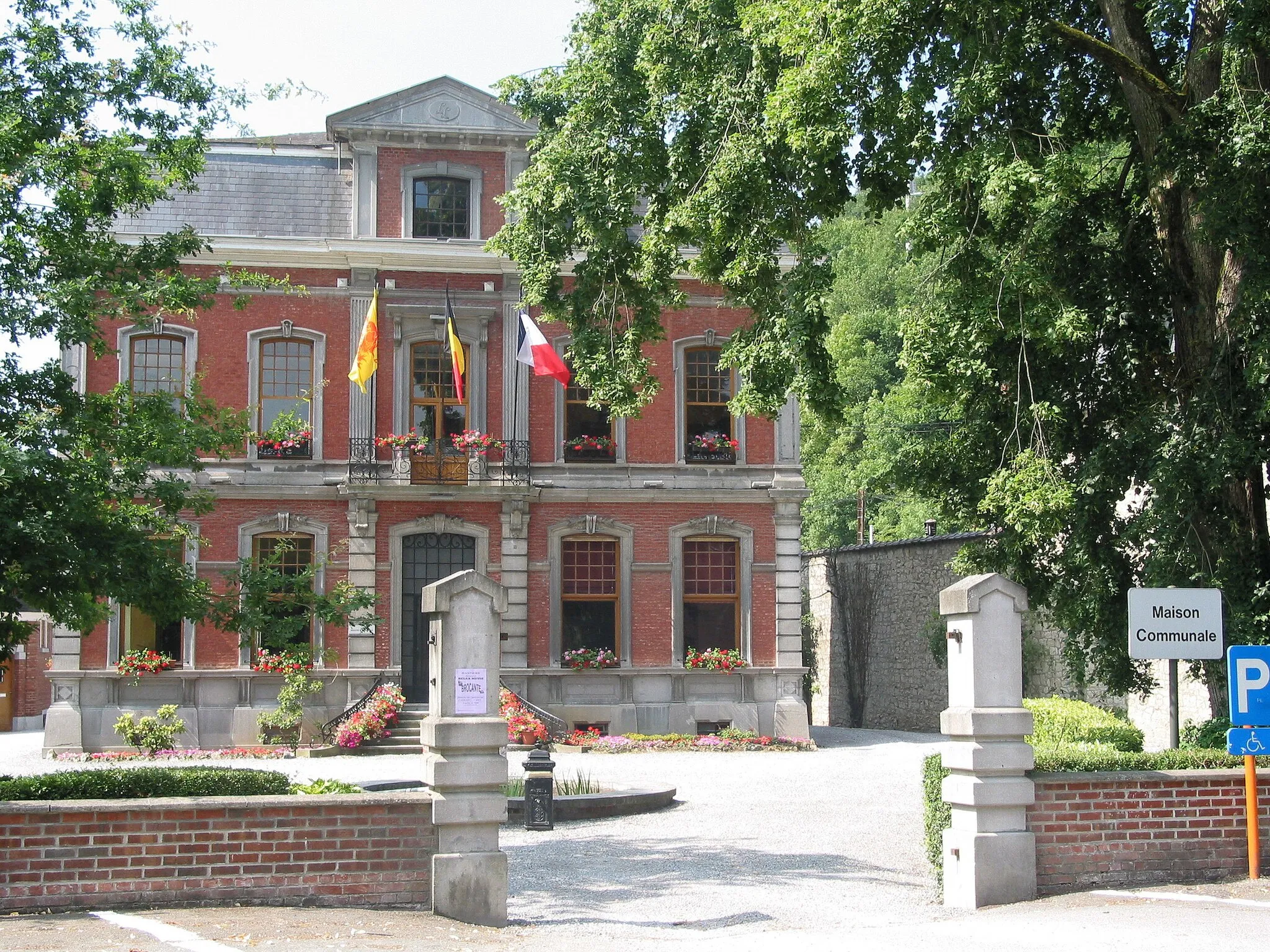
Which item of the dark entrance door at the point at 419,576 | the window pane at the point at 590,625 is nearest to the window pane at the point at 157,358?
the dark entrance door at the point at 419,576

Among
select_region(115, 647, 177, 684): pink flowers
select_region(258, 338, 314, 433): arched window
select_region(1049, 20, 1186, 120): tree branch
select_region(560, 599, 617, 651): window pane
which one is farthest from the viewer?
select_region(560, 599, 617, 651): window pane

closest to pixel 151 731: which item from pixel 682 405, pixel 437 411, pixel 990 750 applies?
pixel 437 411

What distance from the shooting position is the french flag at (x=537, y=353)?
2194 cm

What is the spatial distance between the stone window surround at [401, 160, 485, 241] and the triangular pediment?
0.61 metres

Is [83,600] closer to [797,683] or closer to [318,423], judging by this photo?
[318,423]

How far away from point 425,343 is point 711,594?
7.57 m

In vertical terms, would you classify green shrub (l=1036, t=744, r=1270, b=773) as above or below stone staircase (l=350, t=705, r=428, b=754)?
above

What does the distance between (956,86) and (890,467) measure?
4127 millimetres

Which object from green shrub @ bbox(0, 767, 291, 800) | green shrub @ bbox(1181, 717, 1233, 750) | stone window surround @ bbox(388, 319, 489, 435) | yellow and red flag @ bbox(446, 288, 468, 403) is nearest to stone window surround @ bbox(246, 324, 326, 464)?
stone window surround @ bbox(388, 319, 489, 435)

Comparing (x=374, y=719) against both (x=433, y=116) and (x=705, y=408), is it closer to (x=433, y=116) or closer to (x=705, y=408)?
(x=705, y=408)

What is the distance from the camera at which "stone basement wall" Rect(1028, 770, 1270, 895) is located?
10062 mm

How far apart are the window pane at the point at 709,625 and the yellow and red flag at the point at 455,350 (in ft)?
20.5

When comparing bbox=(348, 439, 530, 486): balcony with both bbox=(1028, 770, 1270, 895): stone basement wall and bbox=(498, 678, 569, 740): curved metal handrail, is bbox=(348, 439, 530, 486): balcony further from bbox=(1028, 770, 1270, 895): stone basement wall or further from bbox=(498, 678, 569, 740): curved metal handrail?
bbox=(1028, 770, 1270, 895): stone basement wall

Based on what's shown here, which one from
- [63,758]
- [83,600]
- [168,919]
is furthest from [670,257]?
[63,758]
